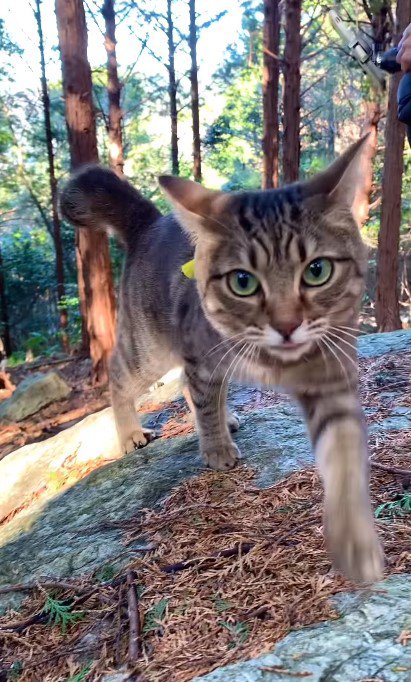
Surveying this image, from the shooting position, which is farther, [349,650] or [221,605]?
[221,605]

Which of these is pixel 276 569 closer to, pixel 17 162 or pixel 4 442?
pixel 4 442

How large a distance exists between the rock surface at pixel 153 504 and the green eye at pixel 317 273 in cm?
90

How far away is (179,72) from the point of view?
1561 centimetres

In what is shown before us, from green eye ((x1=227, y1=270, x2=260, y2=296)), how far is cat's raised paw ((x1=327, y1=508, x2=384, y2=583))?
0.80 m

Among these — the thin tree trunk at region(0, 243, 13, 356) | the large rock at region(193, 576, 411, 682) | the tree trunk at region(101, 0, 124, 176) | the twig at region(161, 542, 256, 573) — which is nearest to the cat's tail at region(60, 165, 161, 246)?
the twig at region(161, 542, 256, 573)

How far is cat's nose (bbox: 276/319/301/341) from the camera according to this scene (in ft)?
5.76

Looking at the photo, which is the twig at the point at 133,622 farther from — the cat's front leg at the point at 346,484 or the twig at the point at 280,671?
the cat's front leg at the point at 346,484

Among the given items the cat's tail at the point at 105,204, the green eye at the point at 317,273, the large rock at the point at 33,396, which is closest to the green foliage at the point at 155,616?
the green eye at the point at 317,273

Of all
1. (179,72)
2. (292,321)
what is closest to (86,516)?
(292,321)

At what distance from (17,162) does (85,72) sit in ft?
37.1

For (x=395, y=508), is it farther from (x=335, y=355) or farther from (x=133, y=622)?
(x=133, y=622)

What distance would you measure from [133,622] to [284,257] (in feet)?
3.96

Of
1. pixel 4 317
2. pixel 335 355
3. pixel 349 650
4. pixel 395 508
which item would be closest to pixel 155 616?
pixel 349 650

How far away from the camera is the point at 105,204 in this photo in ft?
10.6
